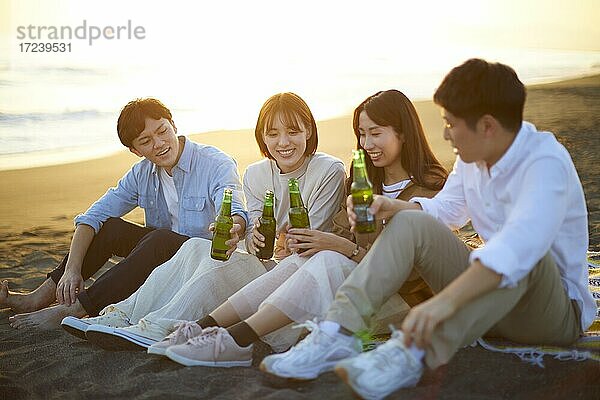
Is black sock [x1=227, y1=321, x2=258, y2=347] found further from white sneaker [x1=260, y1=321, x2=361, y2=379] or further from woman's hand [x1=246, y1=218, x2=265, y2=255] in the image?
woman's hand [x1=246, y1=218, x2=265, y2=255]

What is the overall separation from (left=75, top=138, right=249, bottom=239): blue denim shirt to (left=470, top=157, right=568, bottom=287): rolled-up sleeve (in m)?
1.20

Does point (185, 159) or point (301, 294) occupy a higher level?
point (185, 159)

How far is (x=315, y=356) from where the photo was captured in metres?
1.55

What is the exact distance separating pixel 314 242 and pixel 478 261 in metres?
0.65

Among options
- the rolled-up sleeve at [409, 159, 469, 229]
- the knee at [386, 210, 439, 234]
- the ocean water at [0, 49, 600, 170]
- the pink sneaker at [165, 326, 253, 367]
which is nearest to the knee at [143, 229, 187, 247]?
the pink sneaker at [165, 326, 253, 367]

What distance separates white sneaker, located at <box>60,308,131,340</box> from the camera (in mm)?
2121

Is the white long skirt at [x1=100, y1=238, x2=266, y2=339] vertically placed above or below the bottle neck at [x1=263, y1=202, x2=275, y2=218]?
below

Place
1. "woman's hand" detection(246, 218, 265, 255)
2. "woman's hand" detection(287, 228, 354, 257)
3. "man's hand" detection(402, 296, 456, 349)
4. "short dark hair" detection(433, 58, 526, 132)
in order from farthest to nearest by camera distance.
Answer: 1. "woman's hand" detection(246, 218, 265, 255)
2. "woman's hand" detection(287, 228, 354, 257)
3. "short dark hair" detection(433, 58, 526, 132)
4. "man's hand" detection(402, 296, 456, 349)

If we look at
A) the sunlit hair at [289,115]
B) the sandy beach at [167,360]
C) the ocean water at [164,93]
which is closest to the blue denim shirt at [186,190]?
the sunlit hair at [289,115]

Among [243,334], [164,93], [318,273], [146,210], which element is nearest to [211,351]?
[243,334]

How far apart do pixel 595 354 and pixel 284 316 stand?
694 mm

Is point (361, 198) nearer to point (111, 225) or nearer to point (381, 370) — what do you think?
point (381, 370)

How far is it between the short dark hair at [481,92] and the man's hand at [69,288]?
4.54 ft

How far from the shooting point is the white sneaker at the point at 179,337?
1.87 metres
